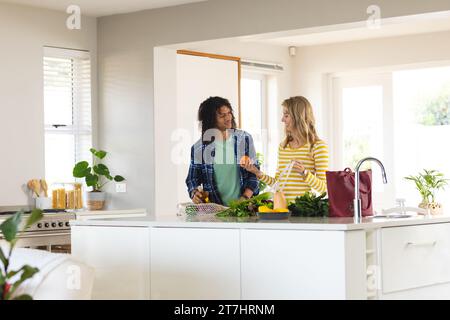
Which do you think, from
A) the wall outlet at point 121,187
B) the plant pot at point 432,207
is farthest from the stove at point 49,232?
the plant pot at point 432,207

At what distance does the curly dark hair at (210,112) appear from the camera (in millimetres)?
4836

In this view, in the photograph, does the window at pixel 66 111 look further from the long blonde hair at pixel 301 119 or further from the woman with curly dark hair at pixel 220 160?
the long blonde hair at pixel 301 119

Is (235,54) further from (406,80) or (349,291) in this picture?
(349,291)

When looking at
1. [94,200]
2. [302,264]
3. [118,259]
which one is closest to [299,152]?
[118,259]

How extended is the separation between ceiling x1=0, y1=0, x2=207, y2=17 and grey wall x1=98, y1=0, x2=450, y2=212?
0.10 metres

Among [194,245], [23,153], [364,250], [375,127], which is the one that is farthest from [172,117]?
[364,250]

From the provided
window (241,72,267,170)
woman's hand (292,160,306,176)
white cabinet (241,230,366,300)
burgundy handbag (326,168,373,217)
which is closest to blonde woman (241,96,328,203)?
woman's hand (292,160,306,176)

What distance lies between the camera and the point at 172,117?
22.9 ft

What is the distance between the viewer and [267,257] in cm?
342

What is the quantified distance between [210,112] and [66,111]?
102 inches

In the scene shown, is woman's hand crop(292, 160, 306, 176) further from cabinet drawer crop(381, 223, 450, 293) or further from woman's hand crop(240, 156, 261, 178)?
cabinet drawer crop(381, 223, 450, 293)

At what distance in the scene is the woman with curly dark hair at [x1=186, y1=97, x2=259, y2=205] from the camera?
473 centimetres

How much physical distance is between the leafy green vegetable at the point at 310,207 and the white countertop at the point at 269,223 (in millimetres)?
139

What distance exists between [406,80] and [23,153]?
620 centimetres
